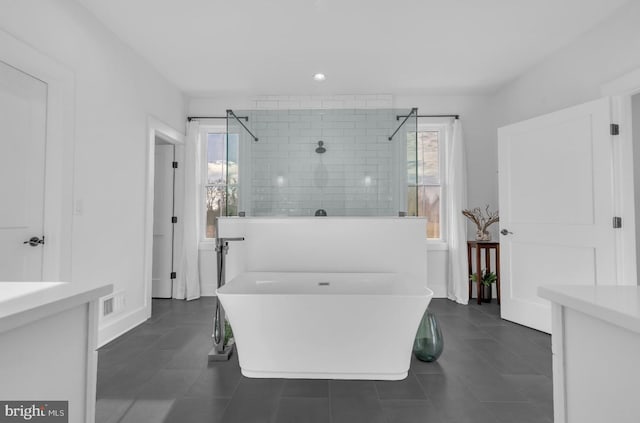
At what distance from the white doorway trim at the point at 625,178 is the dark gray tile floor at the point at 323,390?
86 centimetres

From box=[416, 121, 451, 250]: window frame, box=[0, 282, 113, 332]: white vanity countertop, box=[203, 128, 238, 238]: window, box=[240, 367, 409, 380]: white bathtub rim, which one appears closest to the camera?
box=[0, 282, 113, 332]: white vanity countertop

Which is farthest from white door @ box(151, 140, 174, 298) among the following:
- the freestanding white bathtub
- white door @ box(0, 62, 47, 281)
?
the freestanding white bathtub

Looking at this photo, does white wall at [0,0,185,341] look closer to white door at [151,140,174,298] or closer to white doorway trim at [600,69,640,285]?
white door at [151,140,174,298]

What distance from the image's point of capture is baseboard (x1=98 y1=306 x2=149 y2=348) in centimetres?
270

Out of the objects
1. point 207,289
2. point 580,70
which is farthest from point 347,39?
point 207,289

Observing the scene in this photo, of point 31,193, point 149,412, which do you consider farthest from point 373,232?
point 31,193

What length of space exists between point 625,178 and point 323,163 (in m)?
2.39

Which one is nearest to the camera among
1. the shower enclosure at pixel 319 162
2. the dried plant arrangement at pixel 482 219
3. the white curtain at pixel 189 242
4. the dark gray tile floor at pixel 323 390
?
the dark gray tile floor at pixel 323 390

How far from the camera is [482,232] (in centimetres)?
397

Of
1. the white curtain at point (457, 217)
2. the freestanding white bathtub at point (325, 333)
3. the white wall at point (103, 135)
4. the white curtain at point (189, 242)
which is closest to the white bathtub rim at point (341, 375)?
the freestanding white bathtub at point (325, 333)

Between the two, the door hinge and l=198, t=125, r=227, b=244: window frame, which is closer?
the door hinge

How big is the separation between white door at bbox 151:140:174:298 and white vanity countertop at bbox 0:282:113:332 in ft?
11.4

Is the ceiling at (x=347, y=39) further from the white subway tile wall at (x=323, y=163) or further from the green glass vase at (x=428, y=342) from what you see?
the green glass vase at (x=428, y=342)

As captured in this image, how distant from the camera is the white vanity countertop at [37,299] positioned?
604mm
